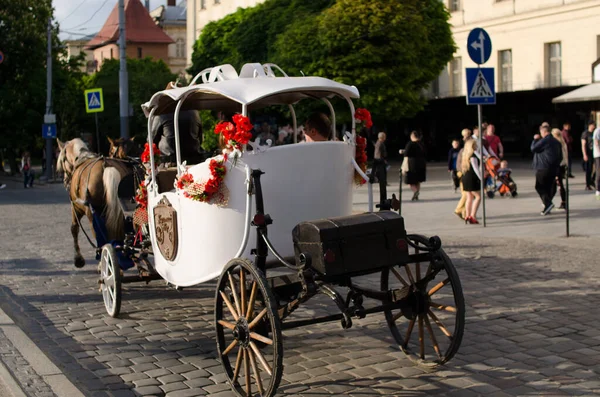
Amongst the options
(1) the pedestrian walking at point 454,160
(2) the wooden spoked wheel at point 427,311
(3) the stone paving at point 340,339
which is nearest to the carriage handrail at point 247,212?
(3) the stone paving at point 340,339

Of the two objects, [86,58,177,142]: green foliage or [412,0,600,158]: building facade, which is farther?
[86,58,177,142]: green foliage

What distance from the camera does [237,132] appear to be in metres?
5.91

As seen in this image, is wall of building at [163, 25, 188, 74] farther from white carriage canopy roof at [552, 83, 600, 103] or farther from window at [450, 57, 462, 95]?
white carriage canopy roof at [552, 83, 600, 103]

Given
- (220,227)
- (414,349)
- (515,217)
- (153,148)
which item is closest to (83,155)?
(153,148)

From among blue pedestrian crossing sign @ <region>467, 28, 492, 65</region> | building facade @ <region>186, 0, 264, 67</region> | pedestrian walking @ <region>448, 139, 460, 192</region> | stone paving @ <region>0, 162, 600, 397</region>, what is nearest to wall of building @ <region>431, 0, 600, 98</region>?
pedestrian walking @ <region>448, 139, 460, 192</region>

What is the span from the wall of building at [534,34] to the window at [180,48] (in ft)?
228

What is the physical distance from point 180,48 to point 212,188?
10777 centimetres

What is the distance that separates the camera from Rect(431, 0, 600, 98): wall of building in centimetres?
3828

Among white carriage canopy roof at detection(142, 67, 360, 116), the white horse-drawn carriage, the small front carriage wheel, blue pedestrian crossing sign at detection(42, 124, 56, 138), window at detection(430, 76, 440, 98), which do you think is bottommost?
the small front carriage wheel

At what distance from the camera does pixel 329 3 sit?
1403 inches

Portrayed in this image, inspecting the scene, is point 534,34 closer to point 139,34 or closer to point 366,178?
point 366,178

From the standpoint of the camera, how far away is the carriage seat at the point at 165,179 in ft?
25.7

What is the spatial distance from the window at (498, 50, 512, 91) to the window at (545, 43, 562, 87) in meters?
2.66

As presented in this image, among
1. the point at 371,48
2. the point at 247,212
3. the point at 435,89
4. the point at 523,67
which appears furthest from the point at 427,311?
the point at 435,89
